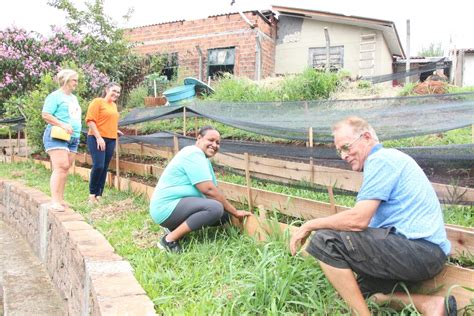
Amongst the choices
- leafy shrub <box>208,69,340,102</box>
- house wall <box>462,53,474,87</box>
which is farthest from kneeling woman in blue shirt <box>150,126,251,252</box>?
house wall <box>462,53,474,87</box>

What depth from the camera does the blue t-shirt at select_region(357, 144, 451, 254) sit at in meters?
2.08

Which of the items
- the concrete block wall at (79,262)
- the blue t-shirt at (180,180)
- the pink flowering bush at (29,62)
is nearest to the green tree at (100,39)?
the pink flowering bush at (29,62)

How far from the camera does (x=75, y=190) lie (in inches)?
239

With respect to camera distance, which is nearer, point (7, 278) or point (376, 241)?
point (376, 241)

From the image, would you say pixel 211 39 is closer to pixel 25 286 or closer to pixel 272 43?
pixel 272 43

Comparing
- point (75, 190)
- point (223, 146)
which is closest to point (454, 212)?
point (223, 146)

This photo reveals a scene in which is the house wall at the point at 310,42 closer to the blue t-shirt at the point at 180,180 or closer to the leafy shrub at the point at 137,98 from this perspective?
the leafy shrub at the point at 137,98

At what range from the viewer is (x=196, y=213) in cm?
324

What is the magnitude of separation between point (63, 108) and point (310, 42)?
32.9 feet

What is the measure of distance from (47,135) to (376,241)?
342cm

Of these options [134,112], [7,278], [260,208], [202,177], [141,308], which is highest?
[134,112]

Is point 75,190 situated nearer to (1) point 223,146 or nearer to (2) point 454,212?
(1) point 223,146

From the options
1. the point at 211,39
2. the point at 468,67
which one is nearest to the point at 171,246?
the point at 211,39

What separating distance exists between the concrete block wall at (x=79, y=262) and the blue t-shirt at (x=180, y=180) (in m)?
0.47
